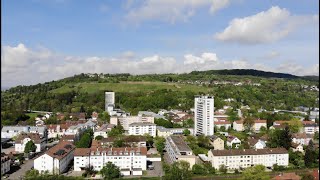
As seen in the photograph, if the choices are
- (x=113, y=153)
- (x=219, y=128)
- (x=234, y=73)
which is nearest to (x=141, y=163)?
(x=113, y=153)

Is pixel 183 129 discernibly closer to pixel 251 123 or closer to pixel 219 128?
pixel 219 128

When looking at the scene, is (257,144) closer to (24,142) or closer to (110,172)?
(110,172)

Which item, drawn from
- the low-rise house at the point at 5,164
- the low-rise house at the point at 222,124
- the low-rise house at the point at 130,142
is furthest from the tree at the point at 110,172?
the low-rise house at the point at 222,124

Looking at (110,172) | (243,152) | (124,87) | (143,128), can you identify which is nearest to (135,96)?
(124,87)

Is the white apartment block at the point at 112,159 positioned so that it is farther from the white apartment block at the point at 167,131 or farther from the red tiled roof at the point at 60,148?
the white apartment block at the point at 167,131

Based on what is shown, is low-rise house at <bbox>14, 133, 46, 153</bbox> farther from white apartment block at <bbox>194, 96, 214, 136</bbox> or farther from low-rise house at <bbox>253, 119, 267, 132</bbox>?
low-rise house at <bbox>253, 119, 267, 132</bbox>

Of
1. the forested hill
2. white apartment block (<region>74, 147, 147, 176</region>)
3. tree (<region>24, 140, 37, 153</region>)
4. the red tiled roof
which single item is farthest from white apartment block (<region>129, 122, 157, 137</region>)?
the forested hill
